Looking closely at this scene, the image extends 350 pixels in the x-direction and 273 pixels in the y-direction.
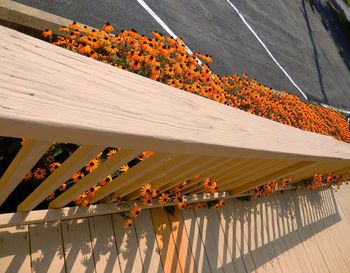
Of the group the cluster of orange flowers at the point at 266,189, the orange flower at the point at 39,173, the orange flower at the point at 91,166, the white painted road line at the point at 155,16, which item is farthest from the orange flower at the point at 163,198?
the white painted road line at the point at 155,16

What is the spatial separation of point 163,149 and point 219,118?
15.2 inches

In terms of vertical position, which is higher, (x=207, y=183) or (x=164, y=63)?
(x=164, y=63)

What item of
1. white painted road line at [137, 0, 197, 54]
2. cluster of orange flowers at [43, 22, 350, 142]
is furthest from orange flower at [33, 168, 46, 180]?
white painted road line at [137, 0, 197, 54]

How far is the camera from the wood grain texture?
908 mm

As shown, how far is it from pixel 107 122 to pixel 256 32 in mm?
8373

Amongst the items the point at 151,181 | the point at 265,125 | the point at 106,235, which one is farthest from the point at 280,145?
the point at 106,235

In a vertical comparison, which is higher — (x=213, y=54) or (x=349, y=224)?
(x=213, y=54)

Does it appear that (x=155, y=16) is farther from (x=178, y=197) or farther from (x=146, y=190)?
(x=146, y=190)

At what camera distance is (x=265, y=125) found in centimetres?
208

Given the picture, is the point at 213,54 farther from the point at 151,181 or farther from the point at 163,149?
the point at 163,149

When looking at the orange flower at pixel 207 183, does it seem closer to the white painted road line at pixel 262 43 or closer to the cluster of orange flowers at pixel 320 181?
the cluster of orange flowers at pixel 320 181

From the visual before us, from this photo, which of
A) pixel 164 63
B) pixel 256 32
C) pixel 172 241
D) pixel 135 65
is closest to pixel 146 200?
pixel 172 241

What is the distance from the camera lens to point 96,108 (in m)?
1.08

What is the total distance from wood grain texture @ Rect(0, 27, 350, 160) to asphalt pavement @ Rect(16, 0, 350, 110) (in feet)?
10.2
